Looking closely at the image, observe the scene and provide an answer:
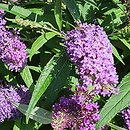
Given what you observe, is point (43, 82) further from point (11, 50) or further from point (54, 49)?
point (54, 49)

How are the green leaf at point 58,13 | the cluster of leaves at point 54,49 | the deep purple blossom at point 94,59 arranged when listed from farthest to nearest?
the green leaf at point 58,13
the cluster of leaves at point 54,49
the deep purple blossom at point 94,59

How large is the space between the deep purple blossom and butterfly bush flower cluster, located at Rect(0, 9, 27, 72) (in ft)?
0.86

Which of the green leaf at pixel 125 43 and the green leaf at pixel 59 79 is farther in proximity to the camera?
the green leaf at pixel 125 43

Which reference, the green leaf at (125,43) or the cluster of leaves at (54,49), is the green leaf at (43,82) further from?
the green leaf at (125,43)

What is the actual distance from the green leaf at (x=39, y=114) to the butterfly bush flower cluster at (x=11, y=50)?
191mm

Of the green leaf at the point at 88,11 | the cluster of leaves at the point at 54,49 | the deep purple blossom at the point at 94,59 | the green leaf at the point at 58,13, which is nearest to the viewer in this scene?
the deep purple blossom at the point at 94,59

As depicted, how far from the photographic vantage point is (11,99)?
2.16 m

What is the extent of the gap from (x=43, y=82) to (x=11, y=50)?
24 centimetres

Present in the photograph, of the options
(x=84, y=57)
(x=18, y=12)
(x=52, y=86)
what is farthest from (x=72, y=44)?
(x=18, y=12)

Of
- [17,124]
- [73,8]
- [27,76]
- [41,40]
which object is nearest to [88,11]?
[73,8]

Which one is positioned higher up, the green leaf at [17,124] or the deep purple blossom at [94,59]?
the deep purple blossom at [94,59]

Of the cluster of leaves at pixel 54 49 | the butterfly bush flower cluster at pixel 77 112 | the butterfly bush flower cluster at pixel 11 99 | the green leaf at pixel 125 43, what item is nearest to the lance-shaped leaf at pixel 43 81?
the cluster of leaves at pixel 54 49

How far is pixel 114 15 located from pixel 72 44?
476mm

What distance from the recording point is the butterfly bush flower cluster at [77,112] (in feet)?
6.45
